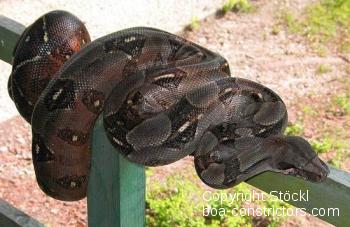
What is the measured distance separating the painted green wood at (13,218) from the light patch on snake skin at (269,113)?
1048 millimetres

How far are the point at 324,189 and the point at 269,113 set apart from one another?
524 millimetres

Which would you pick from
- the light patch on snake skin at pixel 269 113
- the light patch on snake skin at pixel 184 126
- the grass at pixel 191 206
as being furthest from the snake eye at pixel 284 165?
the grass at pixel 191 206

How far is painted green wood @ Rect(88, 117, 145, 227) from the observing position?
2662 mm

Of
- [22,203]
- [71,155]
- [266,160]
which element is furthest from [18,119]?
[266,160]

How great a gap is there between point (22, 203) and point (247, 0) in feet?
14.2

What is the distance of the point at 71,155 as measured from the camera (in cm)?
304

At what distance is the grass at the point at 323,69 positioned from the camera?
303 inches

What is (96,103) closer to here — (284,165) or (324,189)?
(284,165)

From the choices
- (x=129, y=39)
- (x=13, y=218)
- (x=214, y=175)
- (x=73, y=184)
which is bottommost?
(x=13, y=218)

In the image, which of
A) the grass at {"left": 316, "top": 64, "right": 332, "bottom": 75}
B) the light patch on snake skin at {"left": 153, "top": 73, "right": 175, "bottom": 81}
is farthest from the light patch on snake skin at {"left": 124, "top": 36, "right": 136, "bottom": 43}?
the grass at {"left": 316, "top": 64, "right": 332, "bottom": 75}

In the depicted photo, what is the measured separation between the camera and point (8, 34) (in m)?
3.28

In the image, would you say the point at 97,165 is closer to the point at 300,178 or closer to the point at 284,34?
the point at 300,178

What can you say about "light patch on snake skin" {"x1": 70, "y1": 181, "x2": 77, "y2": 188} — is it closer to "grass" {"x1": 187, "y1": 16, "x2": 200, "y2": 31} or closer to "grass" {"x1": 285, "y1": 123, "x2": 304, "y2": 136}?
"grass" {"x1": 285, "y1": 123, "x2": 304, "y2": 136}

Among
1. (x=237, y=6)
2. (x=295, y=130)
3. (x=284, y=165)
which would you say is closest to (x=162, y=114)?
(x=284, y=165)
